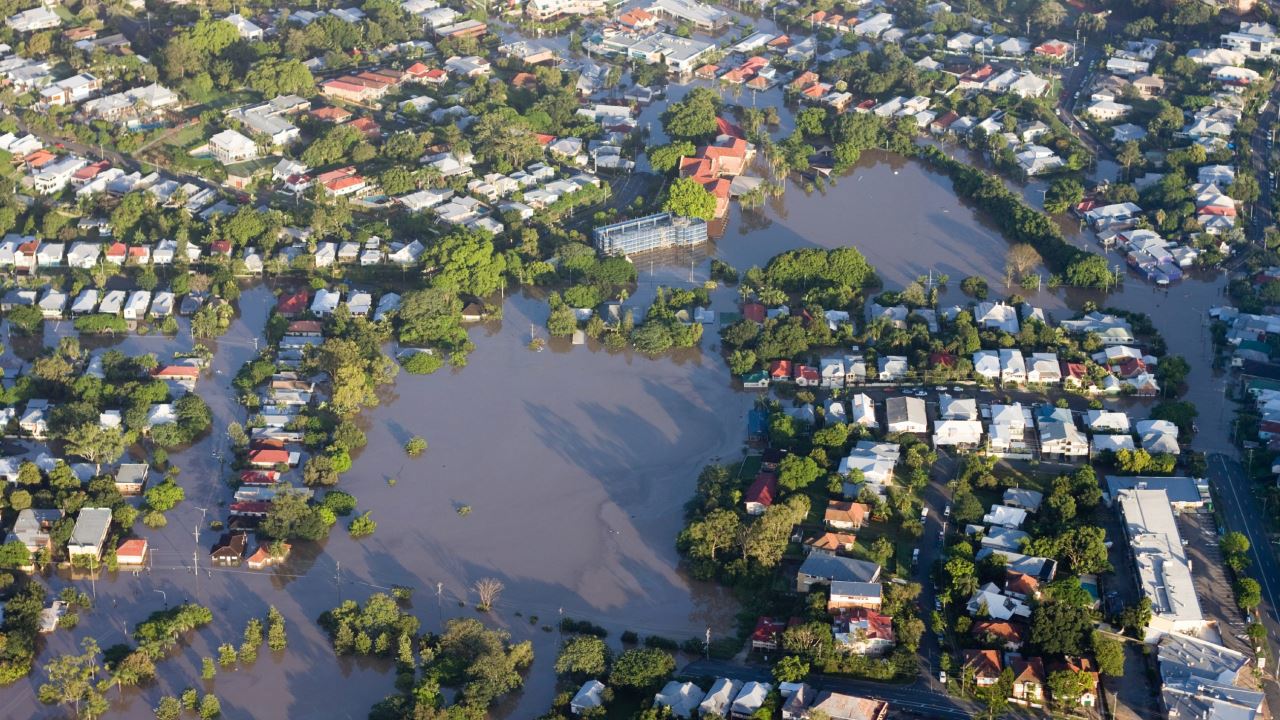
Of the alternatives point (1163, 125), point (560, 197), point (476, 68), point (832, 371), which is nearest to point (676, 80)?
point (476, 68)

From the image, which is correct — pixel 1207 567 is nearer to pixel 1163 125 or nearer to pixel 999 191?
pixel 999 191

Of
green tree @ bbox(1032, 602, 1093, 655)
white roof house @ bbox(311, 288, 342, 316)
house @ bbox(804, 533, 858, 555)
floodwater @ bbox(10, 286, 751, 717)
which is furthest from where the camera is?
white roof house @ bbox(311, 288, 342, 316)

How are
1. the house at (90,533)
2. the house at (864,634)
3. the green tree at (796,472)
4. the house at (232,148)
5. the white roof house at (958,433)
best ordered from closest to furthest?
the house at (864,634) < the house at (90,533) < the green tree at (796,472) < the white roof house at (958,433) < the house at (232,148)

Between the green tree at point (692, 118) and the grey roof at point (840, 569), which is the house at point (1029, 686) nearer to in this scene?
the grey roof at point (840, 569)

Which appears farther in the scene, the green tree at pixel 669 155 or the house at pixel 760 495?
the green tree at pixel 669 155

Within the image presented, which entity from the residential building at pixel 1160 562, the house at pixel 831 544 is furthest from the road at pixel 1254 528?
the house at pixel 831 544

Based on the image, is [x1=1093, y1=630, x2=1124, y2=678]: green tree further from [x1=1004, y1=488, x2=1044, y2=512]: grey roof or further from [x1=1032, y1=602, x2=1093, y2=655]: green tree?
[x1=1004, y1=488, x2=1044, y2=512]: grey roof

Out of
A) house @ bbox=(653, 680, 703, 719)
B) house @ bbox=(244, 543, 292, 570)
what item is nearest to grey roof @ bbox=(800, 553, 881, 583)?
house @ bbox=(653, 680, 703, 719)
